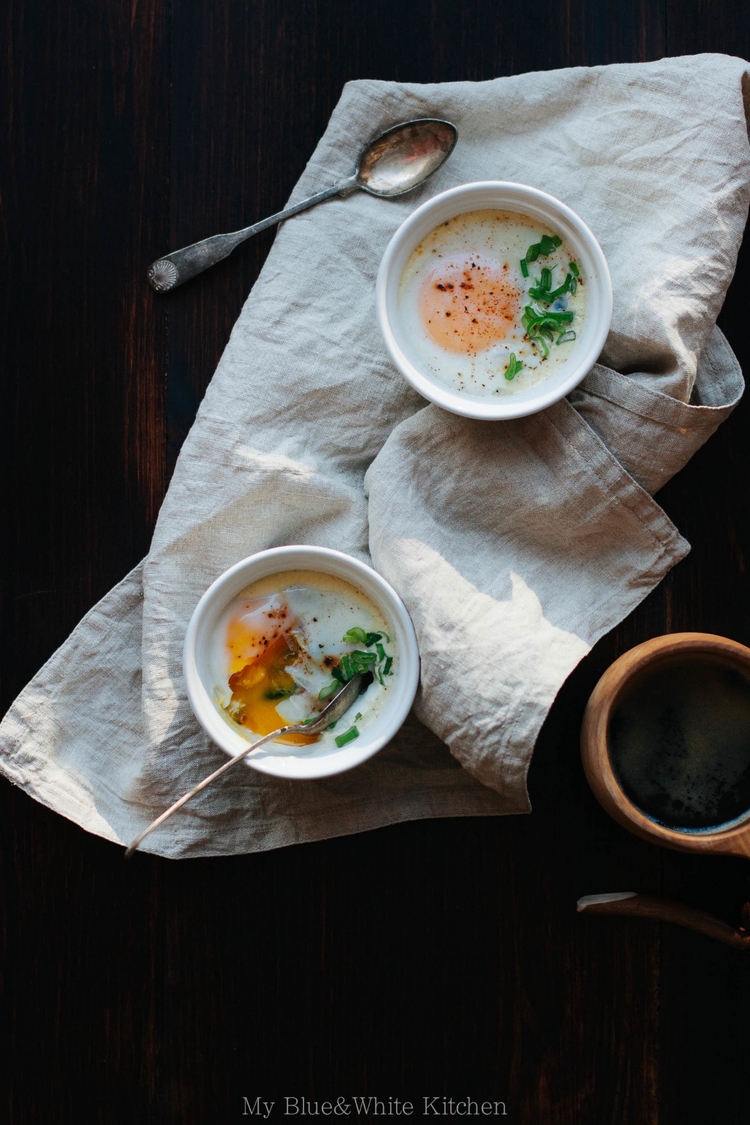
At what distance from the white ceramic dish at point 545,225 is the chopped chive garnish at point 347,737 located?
0.46 metres

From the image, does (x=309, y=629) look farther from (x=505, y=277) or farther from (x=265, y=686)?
(x=505, y=277)

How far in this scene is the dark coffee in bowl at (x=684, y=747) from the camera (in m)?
1.16

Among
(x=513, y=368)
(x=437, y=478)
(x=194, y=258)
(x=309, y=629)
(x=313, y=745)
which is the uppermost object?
(x=194, y=258)

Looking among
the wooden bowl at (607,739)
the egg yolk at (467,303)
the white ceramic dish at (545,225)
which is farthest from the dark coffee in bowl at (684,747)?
the egg yolk at (467,303)

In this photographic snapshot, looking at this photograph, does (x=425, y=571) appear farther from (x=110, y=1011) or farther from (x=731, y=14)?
(x=731, y=14)

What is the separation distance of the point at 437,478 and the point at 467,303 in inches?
10.0

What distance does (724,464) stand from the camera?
129 centimetres

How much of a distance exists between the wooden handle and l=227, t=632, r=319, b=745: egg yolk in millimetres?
543

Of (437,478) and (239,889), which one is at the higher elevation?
(437,478)

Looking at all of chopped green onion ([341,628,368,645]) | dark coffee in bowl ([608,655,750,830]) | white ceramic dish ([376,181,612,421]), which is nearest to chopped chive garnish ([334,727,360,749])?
chopped green onion ([341,628,368,645])

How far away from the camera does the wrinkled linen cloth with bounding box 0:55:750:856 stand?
3.74 ft

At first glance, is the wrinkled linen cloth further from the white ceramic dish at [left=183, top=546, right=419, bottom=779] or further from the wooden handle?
the wooden handle

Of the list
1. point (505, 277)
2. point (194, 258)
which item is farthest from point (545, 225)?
point (194, 258)

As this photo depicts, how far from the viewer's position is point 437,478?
119 centimetres
